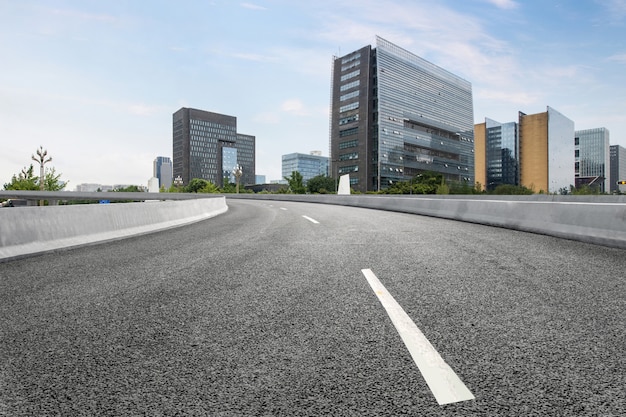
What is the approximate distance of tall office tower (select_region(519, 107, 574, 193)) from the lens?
14612 centimetres

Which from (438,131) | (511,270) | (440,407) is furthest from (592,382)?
(438,131)

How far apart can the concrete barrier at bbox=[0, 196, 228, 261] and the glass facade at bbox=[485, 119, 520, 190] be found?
171841 millimetres

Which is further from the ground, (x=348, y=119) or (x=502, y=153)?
(x=348, y=119)

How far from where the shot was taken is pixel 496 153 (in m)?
165

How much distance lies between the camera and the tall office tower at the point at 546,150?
146 metres

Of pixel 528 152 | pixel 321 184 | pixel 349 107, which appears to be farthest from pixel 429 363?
pixel 528 152

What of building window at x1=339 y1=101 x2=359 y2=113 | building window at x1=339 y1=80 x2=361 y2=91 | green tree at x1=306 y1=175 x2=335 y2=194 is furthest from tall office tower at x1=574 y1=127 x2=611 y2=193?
green tree at x1=306 y1=175 x2=335 y2=194

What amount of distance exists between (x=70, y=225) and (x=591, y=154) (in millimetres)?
218814

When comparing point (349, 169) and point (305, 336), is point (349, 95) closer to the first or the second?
point (349, 169)

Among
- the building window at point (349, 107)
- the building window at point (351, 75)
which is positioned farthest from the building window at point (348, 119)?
the building window at point (351, 75)

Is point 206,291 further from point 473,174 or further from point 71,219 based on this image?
point 473,174

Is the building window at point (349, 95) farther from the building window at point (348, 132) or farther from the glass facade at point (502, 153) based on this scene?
the glass facade at point (502, 153)

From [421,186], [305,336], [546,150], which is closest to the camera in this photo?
→ [305,336]

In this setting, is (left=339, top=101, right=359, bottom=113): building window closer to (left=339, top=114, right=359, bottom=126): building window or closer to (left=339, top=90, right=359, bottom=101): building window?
(left=339, top=90, right=359, bottom=101): building window
